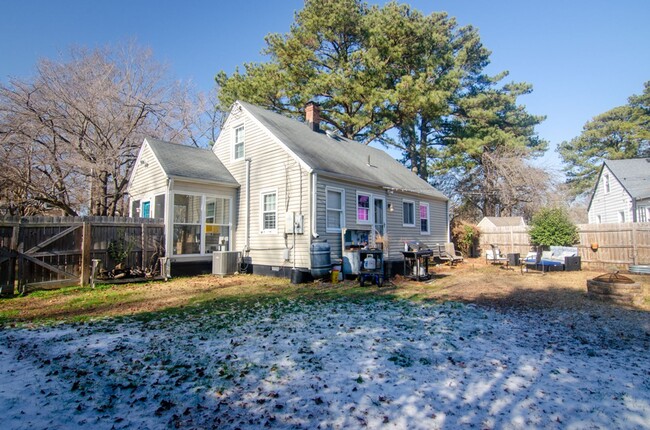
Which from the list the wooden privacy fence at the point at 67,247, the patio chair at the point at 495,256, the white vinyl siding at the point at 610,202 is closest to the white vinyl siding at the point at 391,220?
the patio chair at the point at 495,256

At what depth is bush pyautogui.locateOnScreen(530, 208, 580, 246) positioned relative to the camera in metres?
14.7

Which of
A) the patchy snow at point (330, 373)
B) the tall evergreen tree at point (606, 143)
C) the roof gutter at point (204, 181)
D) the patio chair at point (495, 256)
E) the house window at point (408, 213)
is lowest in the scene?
the patchy snow at point (330, 373)

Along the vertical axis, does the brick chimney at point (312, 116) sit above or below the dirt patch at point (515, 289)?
above

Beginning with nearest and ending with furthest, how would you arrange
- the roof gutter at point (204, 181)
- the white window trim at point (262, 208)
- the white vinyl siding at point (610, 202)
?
the roof gutter at point (204, 181), the white window trim at point (262, 208), the white vinyl siding at point (610, 202)

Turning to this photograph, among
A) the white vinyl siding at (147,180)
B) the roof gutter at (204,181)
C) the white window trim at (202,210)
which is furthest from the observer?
the white vinyl siding at (147,180)

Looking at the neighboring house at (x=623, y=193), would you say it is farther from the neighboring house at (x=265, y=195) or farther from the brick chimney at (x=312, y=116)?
the brick chimney at (x=312, y=116)

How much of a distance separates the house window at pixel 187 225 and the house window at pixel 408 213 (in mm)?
8675

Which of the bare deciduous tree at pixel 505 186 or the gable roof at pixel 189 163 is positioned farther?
the bare deciduous tree at pixel 505 186

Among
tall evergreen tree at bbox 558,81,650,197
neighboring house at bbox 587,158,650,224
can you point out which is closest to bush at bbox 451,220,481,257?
neighboring house at bbox 587,158,650,224

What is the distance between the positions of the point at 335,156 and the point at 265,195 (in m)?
3.42

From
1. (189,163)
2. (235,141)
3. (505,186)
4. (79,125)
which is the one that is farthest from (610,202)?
(79,125)

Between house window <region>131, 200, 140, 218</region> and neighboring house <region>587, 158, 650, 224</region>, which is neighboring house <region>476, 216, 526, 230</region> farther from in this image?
house window <region>131, 200, 140, 218</region>

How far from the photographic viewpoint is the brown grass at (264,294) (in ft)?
22.2

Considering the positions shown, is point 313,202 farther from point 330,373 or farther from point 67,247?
point 330,373
